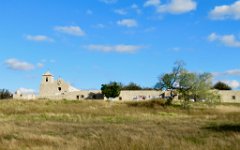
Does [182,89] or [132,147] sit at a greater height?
[182,89]

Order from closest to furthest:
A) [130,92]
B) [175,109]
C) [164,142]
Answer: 1. [164,142]
2. [175,109]
3. [130,92]

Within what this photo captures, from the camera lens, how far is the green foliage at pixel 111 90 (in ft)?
318

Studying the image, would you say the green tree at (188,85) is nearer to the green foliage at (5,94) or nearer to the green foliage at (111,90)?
the green foliage at (111,90)

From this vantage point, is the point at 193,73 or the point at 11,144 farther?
the point at 193,73

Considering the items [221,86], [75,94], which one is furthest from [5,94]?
[221,86]

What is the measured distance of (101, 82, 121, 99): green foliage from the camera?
96812mm

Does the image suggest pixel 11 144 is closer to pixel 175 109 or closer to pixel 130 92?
pixel 175 109

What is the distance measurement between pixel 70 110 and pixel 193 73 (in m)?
27.5

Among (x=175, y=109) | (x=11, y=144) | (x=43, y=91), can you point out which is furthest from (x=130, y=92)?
(x=11, y=144)

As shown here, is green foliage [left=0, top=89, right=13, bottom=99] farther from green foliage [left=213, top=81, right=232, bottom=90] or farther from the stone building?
green foliage [left=213, top=81, right=232, bottom=90]

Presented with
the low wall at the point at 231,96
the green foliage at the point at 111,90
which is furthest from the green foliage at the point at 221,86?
the green foliage at the point at 111,90

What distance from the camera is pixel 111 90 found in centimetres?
9681

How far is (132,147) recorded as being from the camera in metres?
13.2

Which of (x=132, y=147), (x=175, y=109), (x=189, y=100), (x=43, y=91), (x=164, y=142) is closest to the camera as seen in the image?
(x=132, y=147)
